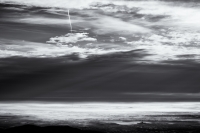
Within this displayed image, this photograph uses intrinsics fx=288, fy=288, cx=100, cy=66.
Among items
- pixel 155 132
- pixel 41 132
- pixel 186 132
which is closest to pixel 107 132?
pixel 155 132

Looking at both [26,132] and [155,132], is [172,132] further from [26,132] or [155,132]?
[26,132]

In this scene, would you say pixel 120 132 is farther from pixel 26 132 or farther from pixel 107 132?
pixel 26 132

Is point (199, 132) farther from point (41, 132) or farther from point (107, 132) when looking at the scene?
point (41, 132)

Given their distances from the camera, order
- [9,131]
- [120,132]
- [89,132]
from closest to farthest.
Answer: [9,131] < [89,132] < [120,132]

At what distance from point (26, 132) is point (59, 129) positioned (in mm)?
5793

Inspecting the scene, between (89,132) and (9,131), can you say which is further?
(89,132)

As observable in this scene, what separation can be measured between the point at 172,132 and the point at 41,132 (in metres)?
37.5

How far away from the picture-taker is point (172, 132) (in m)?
71.8

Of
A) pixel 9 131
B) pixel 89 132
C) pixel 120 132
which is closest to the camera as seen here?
pixel 9 131

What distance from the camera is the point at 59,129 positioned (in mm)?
49531

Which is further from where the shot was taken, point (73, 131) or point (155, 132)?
point (155, 132)

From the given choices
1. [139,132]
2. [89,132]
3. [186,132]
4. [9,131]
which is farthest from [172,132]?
[9,131]

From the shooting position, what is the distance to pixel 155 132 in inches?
2813

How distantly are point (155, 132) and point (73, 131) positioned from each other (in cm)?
2939
